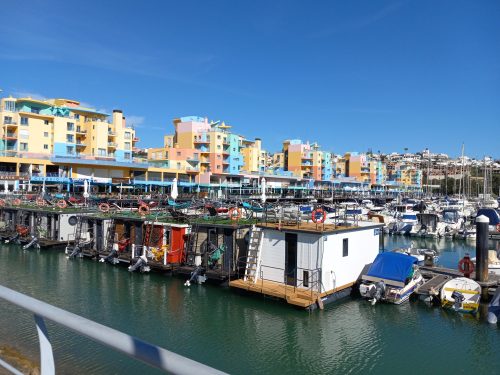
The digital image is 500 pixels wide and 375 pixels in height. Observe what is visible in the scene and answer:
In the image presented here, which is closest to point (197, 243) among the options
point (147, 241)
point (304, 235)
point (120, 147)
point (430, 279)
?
point (147, 241)

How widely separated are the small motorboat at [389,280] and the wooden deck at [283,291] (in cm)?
335

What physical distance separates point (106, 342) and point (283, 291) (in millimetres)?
17342

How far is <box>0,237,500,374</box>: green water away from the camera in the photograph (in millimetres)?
13852

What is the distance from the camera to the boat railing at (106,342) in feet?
6.26

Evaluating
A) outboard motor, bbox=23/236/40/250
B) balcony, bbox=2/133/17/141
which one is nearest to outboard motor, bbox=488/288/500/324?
outboard motor, bbox=23/236/40/250

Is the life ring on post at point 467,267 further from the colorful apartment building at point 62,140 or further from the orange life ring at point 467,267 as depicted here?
the colorful apartment building at point 62,140

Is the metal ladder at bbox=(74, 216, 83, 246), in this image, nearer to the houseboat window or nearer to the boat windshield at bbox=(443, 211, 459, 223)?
the houseboat window

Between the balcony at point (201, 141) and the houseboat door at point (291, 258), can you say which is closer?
the houseboat door at point (291, 258)

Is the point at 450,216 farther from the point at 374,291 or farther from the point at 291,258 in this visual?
the point at 291,258

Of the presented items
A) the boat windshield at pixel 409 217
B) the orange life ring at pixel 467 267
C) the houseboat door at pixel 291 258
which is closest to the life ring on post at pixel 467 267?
the orange life ring at pixel 467 267

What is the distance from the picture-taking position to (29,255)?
32.3 meters

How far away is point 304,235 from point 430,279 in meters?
8.59

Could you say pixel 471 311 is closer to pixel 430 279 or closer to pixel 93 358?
pixel 430 279

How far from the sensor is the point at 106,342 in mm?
2119
